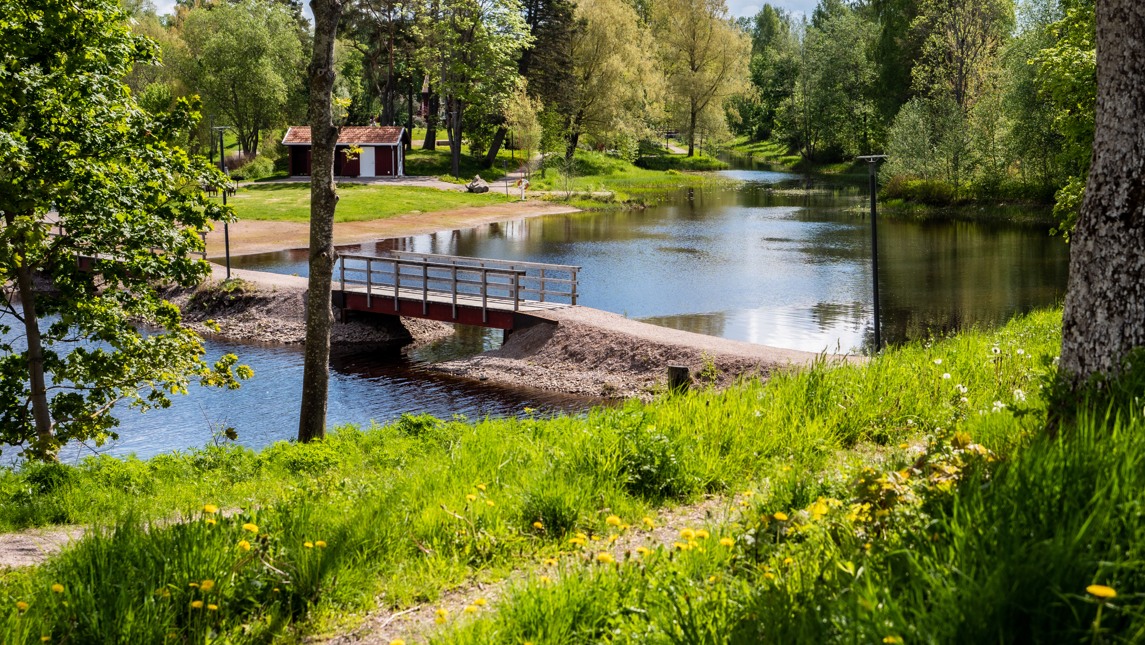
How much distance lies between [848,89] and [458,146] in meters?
33.2

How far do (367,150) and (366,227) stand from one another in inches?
832

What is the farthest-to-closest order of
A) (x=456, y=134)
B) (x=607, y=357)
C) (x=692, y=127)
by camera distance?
(x=692, y=127), (x=456, y=134), (x=607, y=357)

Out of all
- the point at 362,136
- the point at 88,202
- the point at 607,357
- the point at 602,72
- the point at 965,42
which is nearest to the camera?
the point at 88,202

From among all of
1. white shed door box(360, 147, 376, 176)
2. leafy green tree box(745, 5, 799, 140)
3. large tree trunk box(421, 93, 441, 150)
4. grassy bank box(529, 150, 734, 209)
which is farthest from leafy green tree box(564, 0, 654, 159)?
leafy green tree box(745, 5, 799, 140)

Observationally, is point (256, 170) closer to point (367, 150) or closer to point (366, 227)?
point (367, 150)

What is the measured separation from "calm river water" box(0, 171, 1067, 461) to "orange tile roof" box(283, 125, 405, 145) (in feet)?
55.5

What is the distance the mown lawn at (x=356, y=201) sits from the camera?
52.7 meters

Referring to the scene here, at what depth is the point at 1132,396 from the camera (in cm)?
494

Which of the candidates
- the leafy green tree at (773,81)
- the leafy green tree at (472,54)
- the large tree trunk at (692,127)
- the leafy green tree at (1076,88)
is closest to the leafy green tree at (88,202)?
the leafy green tree at (1076,88)

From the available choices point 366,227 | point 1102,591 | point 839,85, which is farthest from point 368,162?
point 1102,591

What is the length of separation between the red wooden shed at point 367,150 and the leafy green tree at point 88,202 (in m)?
57.1

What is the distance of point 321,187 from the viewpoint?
41.4 feet

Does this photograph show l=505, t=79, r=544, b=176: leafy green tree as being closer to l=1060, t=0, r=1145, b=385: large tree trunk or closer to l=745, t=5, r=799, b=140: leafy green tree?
l=745, t=5, r=799, b=140: leafy green tree

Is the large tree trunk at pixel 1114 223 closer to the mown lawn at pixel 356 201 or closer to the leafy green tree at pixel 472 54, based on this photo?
the mown lawn at pixel 356 201
